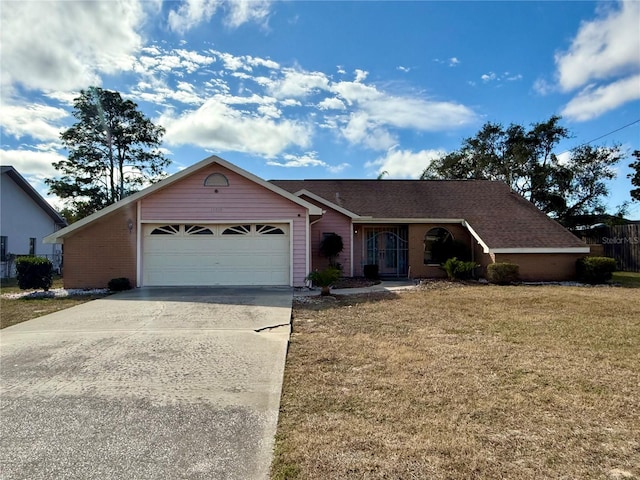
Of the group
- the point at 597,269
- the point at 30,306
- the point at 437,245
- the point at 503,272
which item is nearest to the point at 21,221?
the point at 30,306

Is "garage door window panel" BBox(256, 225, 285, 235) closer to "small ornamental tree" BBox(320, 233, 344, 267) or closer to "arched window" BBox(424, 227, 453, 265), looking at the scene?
"small ornamental tree" BBox(320, 233, 344, 267)

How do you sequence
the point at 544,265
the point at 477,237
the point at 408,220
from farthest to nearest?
the point at 408,220, the point at 477,237, the point at 544,265

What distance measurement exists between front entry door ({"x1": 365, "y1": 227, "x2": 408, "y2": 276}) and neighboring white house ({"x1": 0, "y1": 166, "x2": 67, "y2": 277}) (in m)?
18.9

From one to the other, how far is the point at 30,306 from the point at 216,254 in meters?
5.28

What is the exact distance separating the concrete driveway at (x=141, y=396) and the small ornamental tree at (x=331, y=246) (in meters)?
8.57

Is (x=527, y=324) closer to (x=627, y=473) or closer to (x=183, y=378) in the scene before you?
(x=627, y=473)

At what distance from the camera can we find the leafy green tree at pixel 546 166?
2806 centimetres

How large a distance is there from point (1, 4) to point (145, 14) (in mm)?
3005

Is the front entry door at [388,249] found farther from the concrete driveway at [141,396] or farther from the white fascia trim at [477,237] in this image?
the concrete driveway at [141,396]

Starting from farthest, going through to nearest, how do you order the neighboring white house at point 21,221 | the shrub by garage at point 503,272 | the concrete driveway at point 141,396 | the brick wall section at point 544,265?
the neighboring white house at point 21,221, the brick wall section at point 544,265, the shrub by garage at point 503,272, the concrete driveway at point 141,396

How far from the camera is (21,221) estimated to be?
23.4m

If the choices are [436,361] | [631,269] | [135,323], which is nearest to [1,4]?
[135,323]

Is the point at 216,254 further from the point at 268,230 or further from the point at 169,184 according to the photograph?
the point at 169,184

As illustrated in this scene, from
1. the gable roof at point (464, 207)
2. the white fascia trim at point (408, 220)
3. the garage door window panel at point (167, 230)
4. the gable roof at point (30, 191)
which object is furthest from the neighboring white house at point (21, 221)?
the white fascia trim at point (408, 220)
